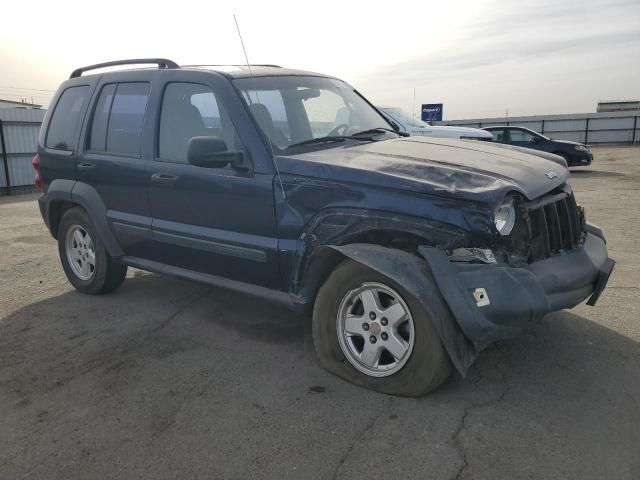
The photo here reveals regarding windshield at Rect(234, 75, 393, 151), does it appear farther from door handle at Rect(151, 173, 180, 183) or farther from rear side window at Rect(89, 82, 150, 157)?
rear side window at Rect(89, 82, 150, 157)

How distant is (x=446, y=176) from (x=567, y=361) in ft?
5.04

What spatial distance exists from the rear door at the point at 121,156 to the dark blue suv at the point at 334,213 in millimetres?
15

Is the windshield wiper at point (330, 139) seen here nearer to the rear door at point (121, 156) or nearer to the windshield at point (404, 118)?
the rear door at point (121, 156)

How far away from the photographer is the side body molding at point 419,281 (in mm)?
2863

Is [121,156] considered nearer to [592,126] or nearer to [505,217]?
[505,217]

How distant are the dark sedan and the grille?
46.2 feet

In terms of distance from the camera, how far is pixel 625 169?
17984 mm

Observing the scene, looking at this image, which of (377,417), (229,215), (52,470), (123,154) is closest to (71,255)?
(123,154)

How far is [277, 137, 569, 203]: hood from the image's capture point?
2961 millimetres

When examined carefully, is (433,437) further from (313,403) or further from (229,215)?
(229,215)

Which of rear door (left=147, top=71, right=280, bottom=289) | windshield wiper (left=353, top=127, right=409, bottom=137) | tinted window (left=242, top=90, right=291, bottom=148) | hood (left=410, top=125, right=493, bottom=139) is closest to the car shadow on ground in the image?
rear door (left=147, top=71, right=280, bottom=289)

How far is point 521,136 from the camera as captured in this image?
1822 centimetres

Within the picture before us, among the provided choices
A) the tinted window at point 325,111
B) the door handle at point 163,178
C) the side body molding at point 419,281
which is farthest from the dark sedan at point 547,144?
the side body molding at point 419,281

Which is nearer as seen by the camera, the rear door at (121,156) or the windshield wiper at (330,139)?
the windshield wiper at (330,139)
